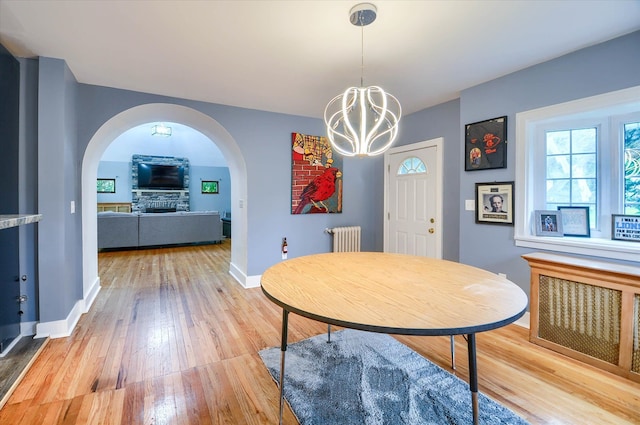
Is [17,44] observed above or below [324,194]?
above

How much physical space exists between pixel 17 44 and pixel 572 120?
14.6 feet

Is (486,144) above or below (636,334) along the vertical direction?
above

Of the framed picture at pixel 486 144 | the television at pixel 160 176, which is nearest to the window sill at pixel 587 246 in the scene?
the framed picture at pixel 486 144

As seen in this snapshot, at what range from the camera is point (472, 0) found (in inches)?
64.4

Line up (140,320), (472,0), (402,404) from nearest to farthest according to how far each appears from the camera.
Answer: (402,404) < (472,0) < (140,320)

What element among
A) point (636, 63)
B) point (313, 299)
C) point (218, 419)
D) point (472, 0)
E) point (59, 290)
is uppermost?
point (472, 0)

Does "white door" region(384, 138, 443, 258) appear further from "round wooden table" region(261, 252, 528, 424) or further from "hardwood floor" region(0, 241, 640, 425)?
"round wooden table" region(261, 252, 528, 424)

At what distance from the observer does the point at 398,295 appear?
119 centimetres

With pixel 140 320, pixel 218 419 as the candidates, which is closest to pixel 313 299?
pixel 218 419

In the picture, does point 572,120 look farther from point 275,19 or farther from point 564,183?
point 275,19

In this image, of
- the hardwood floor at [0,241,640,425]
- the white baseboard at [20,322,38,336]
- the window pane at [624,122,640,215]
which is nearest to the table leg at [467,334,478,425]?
the hardwood floor at [0,241,640,425]

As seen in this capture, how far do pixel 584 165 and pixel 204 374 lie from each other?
3.34m

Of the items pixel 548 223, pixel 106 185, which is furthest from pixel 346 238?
pixel 106 185

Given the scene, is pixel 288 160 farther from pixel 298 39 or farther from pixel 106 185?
pixel 106 185
